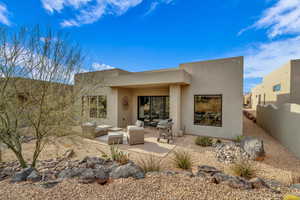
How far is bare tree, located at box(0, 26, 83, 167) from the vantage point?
131 inches

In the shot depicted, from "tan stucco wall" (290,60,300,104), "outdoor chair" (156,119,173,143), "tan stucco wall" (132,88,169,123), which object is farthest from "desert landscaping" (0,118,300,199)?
"tan stucco wall" (290,60,300,104)

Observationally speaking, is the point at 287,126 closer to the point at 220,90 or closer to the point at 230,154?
the point at 220,90

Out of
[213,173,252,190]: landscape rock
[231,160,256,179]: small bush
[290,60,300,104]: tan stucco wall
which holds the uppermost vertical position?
[290,60,300,104]: tan stucco wall

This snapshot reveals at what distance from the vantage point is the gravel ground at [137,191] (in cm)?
227

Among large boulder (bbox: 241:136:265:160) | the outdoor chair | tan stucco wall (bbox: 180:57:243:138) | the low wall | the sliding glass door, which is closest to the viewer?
large boulder (bbox: 241:136:265:160)

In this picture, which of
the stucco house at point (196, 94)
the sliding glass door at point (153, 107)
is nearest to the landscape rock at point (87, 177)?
the stucco house at point (196, 94)

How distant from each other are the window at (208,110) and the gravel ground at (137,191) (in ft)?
17.5

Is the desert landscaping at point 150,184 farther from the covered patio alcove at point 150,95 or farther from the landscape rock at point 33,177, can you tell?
the covered patio alcove at point 150,95

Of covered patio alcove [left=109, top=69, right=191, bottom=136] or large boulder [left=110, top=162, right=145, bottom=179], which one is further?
covered patio alcove [left=109, top=69, right=191, bottom=136]

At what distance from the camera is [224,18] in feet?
25.6

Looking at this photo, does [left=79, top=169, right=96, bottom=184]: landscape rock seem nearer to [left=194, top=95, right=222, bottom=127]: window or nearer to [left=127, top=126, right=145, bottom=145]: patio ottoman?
[left=127, top=126, right=145, bottom=145]: patio ottoman

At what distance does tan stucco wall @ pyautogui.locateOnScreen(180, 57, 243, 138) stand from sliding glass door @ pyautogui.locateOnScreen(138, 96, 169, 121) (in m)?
1.81

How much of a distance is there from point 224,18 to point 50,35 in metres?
9.37

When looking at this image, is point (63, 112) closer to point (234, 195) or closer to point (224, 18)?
point (234, 195)
